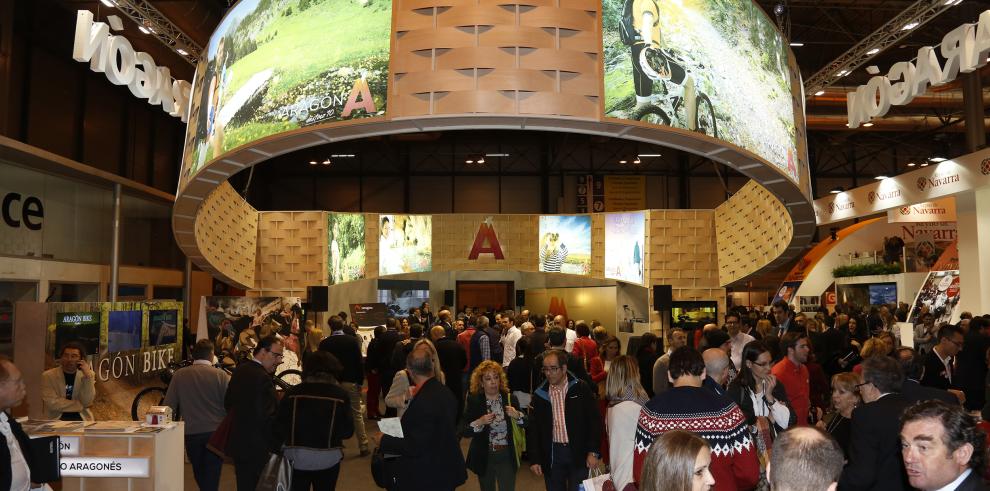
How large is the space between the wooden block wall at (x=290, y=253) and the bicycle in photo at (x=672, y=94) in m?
11.6

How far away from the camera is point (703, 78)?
17.6 feet

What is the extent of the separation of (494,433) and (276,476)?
1418mm

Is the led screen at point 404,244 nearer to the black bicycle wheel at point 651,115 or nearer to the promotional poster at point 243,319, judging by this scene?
the promotional poster at point 243,319

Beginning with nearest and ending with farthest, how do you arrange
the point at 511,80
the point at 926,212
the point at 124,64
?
the point at 511,80, the point at 124,64, the point at 926,212

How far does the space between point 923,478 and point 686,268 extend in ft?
43.1

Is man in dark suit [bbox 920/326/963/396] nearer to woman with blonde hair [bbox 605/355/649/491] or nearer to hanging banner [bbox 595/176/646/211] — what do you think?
woman with blonde hair [bbox 605/355/649/491]

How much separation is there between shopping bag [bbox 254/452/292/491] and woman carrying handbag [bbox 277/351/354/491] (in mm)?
55

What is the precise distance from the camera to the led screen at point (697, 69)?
506 cm

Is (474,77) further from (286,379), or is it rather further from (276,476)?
(286,379)

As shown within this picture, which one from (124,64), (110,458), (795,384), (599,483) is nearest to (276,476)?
(110,458)

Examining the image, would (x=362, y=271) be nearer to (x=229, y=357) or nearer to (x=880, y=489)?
(x=229, y=357)

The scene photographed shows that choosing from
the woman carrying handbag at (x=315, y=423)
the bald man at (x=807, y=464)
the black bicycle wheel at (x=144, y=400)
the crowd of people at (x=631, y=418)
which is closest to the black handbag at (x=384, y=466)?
the crowd of people at (x=631, y=418)

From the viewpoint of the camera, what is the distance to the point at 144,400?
8523mm

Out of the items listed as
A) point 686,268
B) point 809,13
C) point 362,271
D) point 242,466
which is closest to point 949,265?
point 686,268
